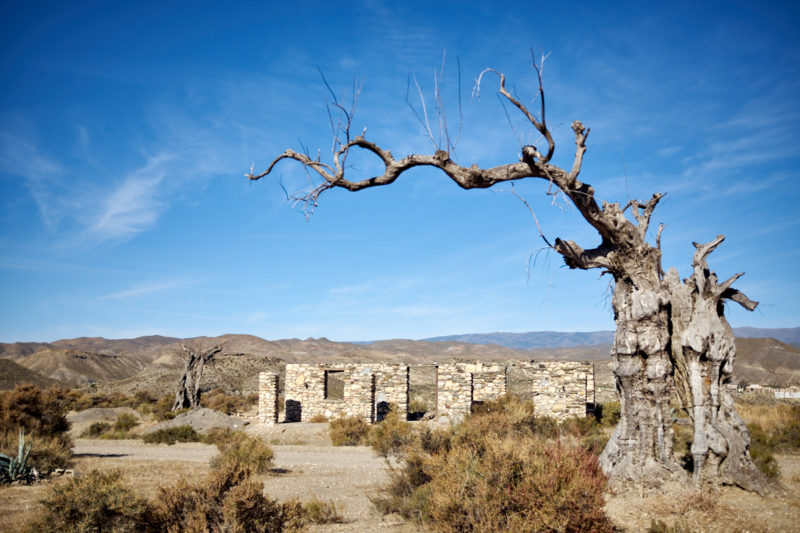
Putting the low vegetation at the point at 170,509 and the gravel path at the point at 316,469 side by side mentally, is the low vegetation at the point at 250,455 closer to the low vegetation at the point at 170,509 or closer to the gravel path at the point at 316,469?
the gravel path at the point at 316,469

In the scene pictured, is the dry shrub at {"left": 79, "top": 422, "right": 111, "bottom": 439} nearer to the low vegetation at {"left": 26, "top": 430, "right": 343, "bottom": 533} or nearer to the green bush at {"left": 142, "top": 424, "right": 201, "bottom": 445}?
the green bush at {"left": 142, "top": 424, "right": 201, "bottom": 445}

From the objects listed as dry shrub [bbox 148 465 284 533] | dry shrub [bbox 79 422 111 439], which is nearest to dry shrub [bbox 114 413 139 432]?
Answer: dry shrub [bbox 79 422 111 439]

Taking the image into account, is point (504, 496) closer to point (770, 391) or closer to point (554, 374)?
point (554, 374)

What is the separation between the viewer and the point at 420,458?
770 cm

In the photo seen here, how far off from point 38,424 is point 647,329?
14343 millimetres

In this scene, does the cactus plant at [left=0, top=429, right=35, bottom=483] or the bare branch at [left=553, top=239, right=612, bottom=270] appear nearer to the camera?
the bare branch at [left=553, top=239, right=612, bottom=270]

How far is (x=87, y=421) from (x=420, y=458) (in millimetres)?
20634

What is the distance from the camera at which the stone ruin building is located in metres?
17.8

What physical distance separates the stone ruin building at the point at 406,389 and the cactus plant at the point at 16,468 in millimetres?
11584

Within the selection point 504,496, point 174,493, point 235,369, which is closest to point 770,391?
point 504,496

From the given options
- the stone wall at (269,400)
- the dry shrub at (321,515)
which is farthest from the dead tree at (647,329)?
the stone wall at (269,400)

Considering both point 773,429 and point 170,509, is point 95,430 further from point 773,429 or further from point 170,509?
point 773,429

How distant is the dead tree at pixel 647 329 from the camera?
23.1 feet

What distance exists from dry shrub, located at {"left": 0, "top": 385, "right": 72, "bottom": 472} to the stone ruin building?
8.09 meters
